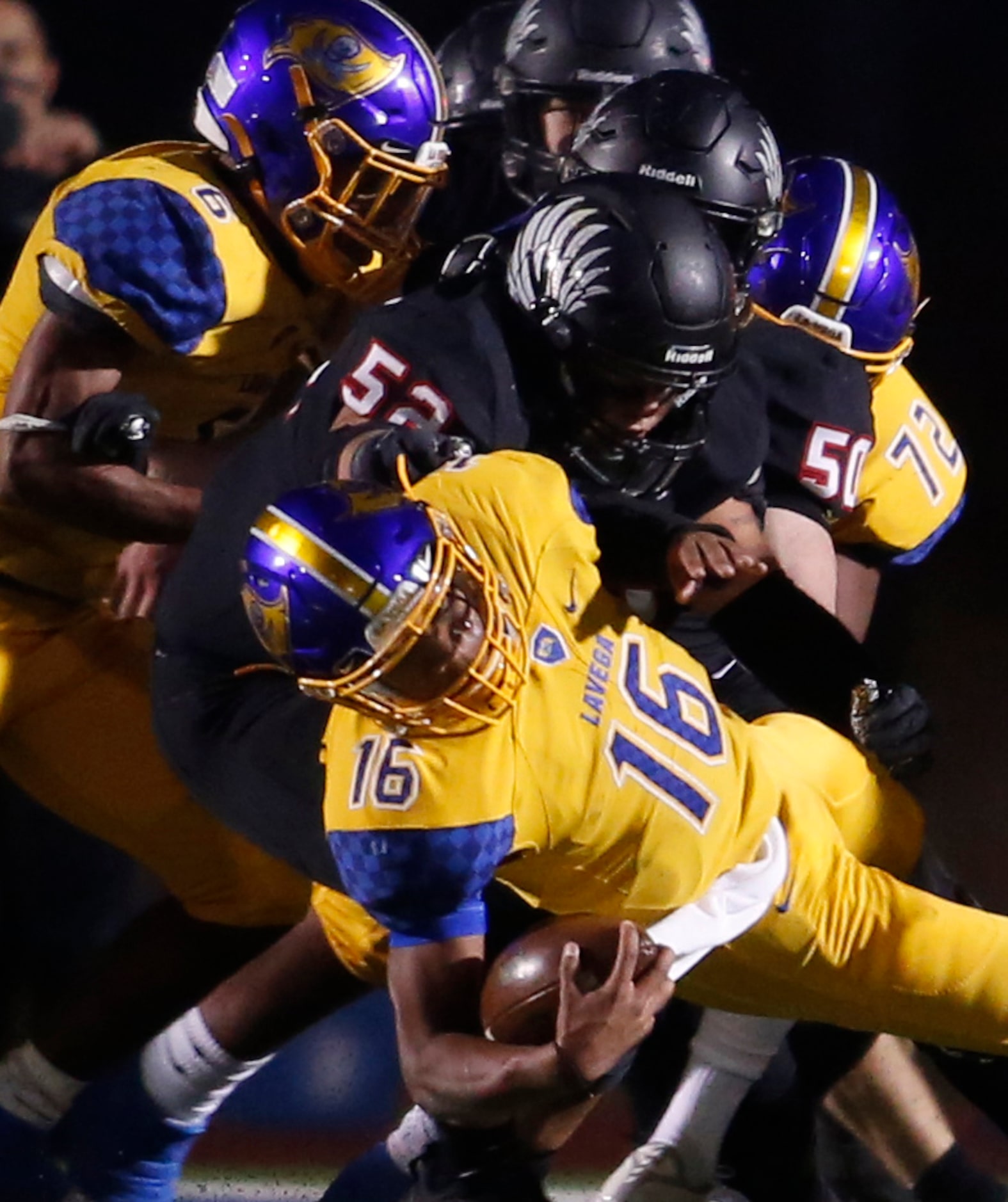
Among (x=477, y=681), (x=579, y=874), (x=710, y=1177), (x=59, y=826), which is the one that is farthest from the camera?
(x=59, y=826)

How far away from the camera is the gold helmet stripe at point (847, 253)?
2520mm

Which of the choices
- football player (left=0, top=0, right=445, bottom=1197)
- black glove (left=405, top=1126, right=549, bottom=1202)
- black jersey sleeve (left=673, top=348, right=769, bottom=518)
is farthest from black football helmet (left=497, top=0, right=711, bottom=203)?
black glove (left=405, top=1126, right=549, bottom=1202)

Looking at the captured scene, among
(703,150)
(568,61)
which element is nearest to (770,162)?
(703,150)

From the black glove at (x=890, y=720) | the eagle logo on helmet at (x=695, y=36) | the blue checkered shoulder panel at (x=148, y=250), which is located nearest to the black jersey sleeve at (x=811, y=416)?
the black glove at (x=890, y=720)

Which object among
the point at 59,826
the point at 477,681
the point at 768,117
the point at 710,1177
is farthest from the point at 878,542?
the point at 59,826

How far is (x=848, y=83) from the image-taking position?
2.80 metres

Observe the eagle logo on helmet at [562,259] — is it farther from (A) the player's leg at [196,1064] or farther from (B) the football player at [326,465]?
(A) the player's leg at [196,1064]

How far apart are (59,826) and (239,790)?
34.3 inches

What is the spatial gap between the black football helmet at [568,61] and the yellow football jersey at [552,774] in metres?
0.65

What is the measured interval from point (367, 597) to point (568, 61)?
0.97 metres

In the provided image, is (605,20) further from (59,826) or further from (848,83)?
(59,826)

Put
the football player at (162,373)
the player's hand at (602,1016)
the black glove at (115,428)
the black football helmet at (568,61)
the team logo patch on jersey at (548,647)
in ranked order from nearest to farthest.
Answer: the player's hand at (602,1016) < the team logo patch on jersey at (548,647) < the black glove at (115,428) < the football player at (162,373) < the black football helmet at (568,61)

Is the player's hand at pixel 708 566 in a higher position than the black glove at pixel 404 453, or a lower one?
higher

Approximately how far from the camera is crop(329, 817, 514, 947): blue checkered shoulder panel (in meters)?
1.84
